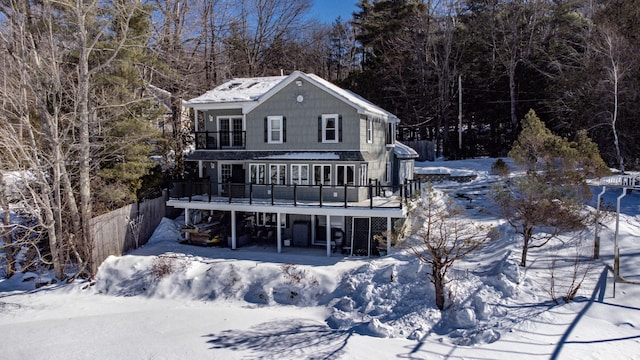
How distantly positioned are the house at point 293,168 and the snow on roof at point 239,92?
12cm

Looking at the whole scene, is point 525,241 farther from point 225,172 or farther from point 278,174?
point 225,172

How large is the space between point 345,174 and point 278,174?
3342 millimetres

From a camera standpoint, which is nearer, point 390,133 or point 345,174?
point 345,174

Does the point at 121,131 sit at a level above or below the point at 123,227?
above

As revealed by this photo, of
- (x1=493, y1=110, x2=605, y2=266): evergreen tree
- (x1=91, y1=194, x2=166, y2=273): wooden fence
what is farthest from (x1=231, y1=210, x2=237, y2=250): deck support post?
(x1=493, y1=110, x2=605, y2=266): evergreen tree

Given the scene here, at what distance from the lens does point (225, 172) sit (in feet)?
71.5

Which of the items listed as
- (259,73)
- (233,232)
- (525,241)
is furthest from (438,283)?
(259,73)

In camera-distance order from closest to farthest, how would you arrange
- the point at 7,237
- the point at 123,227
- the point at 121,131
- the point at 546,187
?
the point at 546,187 → the point at 7,237 → the point at 123,227 → the point at 121,131

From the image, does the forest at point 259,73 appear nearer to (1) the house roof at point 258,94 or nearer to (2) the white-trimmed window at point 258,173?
(1) the house roof at point 258,94

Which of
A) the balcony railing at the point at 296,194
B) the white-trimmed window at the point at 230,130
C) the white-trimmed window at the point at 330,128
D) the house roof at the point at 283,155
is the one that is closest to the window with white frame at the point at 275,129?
the house roof at the point at 283,155

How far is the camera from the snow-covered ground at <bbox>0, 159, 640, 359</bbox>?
10.9 m

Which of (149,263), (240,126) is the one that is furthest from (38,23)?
(149,263)

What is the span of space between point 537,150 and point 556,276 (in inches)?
231

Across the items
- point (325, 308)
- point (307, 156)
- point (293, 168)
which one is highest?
point (307, 156)
